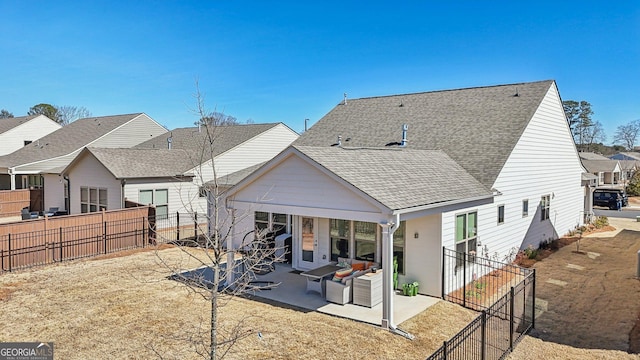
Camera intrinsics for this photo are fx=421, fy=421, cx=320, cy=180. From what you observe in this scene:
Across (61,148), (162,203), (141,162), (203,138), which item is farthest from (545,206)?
(61,148)

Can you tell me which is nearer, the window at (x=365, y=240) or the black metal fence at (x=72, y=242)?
the window at (x=365, y=240)

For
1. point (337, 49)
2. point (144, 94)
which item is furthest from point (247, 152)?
point (144, 94)

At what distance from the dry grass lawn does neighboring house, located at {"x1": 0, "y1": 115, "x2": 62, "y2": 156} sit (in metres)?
31.8

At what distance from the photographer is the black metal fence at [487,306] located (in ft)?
23.9

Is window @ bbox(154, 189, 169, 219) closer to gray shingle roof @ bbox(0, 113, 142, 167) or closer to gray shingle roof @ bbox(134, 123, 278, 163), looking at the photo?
gray shingle roof @ bbox(134, 123, 278, 163)

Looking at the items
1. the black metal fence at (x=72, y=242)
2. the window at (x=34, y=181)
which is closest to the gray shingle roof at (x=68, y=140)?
the window at (x=34, y=181)

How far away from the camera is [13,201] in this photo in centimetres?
2809

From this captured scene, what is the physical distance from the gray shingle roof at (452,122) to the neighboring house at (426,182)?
0.06 metres

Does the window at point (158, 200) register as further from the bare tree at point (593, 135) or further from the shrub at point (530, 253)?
the bare tree at point (593, 135)

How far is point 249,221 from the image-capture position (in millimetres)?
16938

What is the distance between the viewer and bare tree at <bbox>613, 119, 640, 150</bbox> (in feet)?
355

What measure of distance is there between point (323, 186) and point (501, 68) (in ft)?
65.4

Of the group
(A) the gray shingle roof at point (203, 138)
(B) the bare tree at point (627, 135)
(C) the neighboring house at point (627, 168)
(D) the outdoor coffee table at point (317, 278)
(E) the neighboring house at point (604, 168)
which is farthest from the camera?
(B) the bare tree at point (627, 135)

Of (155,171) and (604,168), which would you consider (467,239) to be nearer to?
(155,171)
